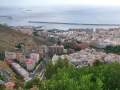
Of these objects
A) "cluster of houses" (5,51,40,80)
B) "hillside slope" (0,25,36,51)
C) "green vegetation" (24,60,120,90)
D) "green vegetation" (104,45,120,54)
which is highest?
"green vegetation" (24,60,120,90)

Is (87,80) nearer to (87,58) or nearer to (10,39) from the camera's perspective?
(87,58)

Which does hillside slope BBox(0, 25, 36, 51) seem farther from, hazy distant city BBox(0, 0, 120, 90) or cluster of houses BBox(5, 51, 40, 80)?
cluster of houses BBox(5, 51, 40, 80)

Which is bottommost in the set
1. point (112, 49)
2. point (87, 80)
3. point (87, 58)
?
point (112, 49)

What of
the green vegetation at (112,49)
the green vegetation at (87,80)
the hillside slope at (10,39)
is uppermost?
the green vegetation at (87,80)

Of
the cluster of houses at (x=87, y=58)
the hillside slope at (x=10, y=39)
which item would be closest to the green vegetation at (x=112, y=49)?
the cluster of houses at (x=87, y=58)

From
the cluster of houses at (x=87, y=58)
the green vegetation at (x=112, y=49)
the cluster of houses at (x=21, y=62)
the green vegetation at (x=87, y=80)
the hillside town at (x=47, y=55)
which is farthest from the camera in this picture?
the green vegetation at (x=112, y=49)

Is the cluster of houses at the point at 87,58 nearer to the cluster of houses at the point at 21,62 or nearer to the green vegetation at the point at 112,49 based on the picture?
the cluster of houses at the point at 21,62

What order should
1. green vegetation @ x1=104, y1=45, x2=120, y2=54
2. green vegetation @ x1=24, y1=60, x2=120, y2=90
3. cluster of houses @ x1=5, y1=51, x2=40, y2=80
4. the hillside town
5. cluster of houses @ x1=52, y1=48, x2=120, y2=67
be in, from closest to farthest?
green vegetation @ x1=24, y1=60, x2=120, y2=90 < cluster of houses @ x1=52, y1=48, x2=120, y2=67 < the hillside town < cluster of houses @ x1=5, y1=51, x2=40, y2=80 < green vegetation @ x1=104, y1=45, x2=120, y2=54

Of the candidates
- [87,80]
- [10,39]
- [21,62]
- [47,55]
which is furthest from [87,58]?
[87,80]

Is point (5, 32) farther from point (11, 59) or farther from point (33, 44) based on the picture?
point (11, 59)

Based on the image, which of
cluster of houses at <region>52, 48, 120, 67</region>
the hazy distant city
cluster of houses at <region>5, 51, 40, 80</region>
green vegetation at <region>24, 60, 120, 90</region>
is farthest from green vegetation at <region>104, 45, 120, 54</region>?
green vegetation at <region>24, 60, 120, 90</region>

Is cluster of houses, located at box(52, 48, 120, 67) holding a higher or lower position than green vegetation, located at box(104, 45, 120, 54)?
higher

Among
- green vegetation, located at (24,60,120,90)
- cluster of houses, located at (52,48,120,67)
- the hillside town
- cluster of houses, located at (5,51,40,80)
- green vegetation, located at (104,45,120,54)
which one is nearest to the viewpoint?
green vegetation, located at (24,60,120,90)

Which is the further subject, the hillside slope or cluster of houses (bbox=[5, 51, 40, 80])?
the hillside slope
